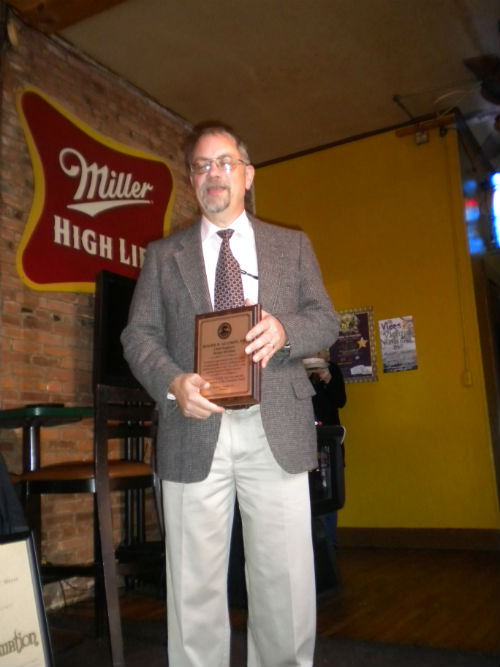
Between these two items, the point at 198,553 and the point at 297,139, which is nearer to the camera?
the point at 198,553

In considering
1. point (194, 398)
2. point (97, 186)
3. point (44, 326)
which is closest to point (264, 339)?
point (194, 398)

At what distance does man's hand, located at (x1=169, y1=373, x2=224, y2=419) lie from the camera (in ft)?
4.45

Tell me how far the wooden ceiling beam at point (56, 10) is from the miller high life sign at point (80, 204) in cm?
39

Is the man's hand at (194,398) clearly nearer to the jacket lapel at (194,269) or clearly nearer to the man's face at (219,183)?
the jacket lapel at (194,269)

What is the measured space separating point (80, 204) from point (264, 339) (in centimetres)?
258

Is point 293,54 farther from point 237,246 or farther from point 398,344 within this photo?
point 237,246

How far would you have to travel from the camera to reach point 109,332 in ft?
9.60

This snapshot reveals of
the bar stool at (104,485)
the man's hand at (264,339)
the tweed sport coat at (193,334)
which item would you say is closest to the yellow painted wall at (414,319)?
the bar stool at (104,485)

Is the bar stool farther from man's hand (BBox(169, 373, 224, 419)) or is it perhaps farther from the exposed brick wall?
man's hand (BBox(169, 373, 224, 419))

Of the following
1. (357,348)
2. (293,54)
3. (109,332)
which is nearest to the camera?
(109,332)

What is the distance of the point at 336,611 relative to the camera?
2.82 meters

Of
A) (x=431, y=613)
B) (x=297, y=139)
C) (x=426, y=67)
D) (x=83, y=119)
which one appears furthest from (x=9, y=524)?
(x=297, y=139)

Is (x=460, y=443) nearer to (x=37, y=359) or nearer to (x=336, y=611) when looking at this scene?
(x=336, y=611)

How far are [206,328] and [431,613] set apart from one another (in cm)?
194
